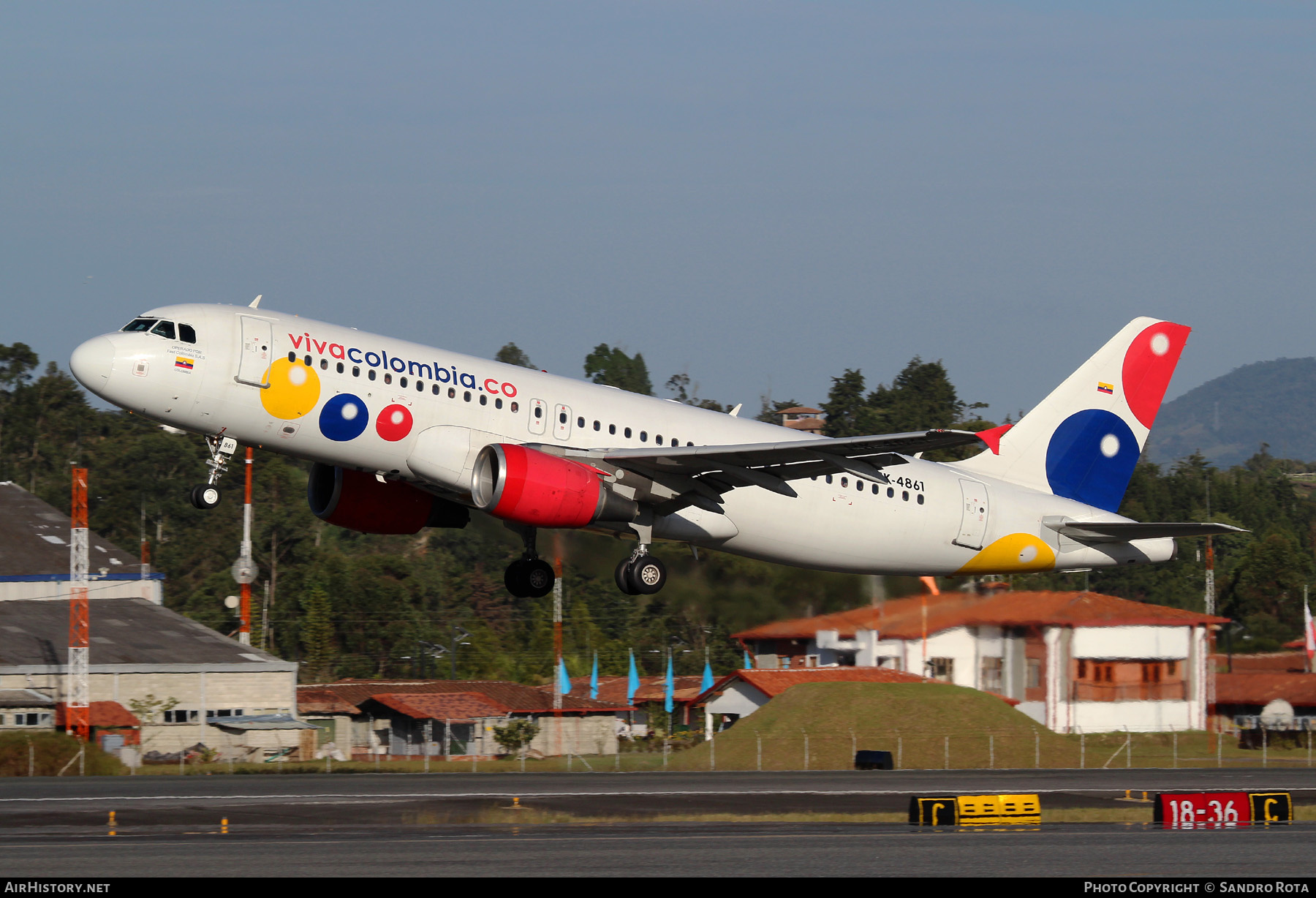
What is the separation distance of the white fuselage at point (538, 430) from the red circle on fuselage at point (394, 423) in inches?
2.8

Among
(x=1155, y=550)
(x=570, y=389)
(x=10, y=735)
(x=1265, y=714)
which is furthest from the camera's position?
(x=1265, y=714)

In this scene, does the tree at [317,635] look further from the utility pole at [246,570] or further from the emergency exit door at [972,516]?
the emergency exit door at [972,516]

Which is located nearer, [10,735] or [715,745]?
[10,735]

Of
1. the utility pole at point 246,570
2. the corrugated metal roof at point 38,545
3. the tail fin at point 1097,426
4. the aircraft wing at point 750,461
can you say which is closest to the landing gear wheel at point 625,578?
the aircraft wing at point 750,461

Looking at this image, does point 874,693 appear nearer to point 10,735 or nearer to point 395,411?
point 10,735

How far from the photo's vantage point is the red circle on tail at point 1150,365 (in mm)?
46125

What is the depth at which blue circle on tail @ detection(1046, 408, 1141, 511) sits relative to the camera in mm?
44844

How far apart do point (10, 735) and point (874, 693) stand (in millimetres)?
38917

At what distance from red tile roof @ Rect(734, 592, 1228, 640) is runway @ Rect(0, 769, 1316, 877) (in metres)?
5.31

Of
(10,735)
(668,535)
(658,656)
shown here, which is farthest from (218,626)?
(668,535)

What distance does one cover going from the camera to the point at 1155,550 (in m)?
42.9

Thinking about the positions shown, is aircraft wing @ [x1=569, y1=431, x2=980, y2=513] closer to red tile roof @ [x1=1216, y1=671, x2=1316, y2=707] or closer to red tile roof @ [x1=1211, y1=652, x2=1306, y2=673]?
red tile roof @ [x1=1216, y1=671, x2=1316, y2=707]

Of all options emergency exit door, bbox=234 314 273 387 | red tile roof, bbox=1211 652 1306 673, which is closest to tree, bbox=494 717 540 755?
red tile roof, bbox=1211 652 1306 673

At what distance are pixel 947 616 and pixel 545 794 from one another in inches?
553
